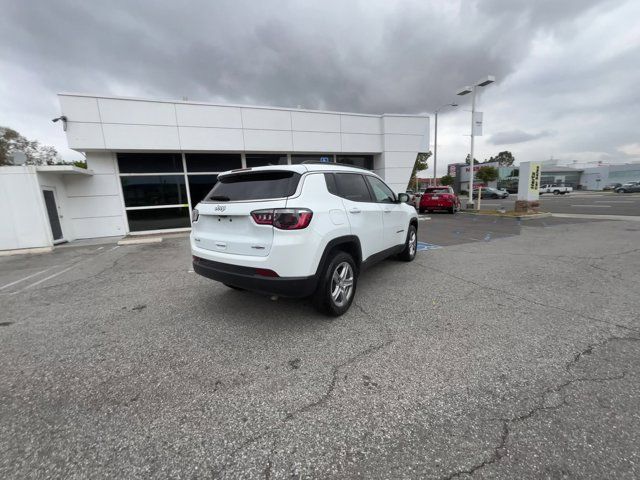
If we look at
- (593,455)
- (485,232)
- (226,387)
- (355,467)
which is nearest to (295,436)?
(355,467)

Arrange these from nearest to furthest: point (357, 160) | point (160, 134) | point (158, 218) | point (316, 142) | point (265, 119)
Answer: point (160, 134) < point (158, 218) < point (265, 119) < point (316, 142) < point (357, 160)

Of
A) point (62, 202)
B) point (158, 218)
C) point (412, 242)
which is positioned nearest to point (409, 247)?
point (412, 242)

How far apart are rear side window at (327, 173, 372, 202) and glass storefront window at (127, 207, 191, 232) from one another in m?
10.4

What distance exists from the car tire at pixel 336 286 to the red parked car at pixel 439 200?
1431 cm

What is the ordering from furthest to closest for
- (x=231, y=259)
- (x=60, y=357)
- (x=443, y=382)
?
(x=231, y=259) → (x=60, y=357) → (x=443, y=382)

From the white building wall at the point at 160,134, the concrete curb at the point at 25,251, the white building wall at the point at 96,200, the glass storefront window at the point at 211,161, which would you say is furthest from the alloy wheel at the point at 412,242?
the white building wall at the point at 96,200

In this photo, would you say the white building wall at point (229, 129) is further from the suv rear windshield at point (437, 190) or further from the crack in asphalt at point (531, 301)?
the crack in asphalt at point (531, 301)

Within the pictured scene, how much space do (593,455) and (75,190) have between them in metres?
14.7

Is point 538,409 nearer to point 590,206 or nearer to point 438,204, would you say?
point 438,204

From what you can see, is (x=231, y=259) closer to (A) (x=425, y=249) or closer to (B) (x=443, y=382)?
(B) (x=443, y=382)

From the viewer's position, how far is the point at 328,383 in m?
2.42

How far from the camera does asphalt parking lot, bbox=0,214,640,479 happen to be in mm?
1744

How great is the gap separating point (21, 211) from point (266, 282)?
11.1 meters

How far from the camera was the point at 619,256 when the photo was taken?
6.39m
